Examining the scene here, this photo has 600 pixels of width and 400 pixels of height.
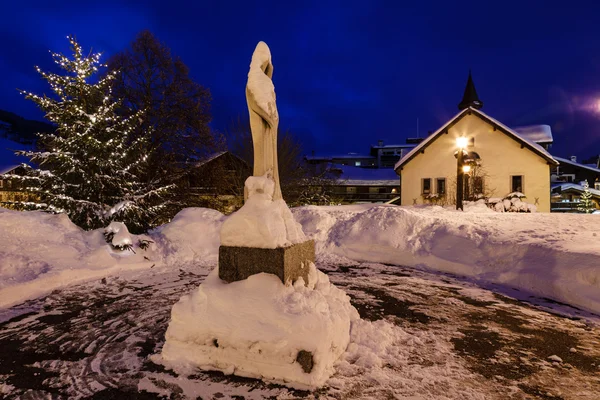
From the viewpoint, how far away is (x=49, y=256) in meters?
7.81

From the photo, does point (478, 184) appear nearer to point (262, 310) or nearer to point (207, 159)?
point (207, 159)

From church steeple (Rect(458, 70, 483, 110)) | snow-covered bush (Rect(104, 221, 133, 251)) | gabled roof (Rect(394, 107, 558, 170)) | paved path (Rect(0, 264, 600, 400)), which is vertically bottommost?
paved path (Rect(0, 264, 600, 400))

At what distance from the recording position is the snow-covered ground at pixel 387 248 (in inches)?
266

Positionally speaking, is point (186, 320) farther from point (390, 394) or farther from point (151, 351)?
point (390, 394)

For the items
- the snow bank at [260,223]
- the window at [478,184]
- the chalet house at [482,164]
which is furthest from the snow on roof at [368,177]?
the snow bank at [260,223]

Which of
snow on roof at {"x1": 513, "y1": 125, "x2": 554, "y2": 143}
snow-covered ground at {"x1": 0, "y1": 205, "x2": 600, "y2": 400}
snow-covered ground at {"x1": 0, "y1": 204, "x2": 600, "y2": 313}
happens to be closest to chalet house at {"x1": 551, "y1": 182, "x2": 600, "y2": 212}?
snow on roof at {"x1": 513, "y1": 125, "x2": 554, "y2": 143}

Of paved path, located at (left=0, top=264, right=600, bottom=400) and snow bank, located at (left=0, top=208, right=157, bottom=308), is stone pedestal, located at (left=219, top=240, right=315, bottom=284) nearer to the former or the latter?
paved path, located at (left=0, top=264, right=600, bottom=400)

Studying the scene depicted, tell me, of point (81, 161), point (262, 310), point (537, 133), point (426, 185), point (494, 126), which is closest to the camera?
point (262, 310)

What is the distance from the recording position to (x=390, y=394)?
3119 mm

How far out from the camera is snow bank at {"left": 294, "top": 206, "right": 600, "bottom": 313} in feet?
22.0

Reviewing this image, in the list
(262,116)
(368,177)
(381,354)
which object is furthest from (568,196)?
(262,116)

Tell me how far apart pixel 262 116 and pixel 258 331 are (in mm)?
2987

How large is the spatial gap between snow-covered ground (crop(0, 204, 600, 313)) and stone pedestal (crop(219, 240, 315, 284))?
451 cm

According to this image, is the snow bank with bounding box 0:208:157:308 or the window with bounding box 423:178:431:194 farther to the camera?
the window with bounding box 423:178:431:194
